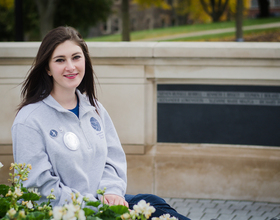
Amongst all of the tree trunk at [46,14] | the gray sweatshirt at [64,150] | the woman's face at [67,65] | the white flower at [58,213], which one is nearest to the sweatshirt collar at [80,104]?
the gray sweatshirt at [64,150]

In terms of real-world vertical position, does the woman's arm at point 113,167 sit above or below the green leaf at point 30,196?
below

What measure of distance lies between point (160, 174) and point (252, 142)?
3.85 feet

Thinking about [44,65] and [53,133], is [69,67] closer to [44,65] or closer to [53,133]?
[44,65]

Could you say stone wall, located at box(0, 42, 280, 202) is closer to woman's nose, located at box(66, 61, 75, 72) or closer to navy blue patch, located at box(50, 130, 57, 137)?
woman's nose, located at box(66, 61, 75, 72)

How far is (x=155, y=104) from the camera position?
4.56 meters

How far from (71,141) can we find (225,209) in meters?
2.57

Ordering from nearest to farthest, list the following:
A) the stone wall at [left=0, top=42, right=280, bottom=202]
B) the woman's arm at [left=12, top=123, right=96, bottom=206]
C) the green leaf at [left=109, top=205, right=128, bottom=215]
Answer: the green leaf at [left=109, top=205, right=128, bottom=215], the woman's arm at [left=12, top=123, right=96, bottom=206], the stone wall at [left=0, top=42, right=280, bottom=202]

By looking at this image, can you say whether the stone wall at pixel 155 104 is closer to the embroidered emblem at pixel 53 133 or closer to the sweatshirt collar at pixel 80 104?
the sweatshirt collar at pixel 80 104

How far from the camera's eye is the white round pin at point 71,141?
2.17 metres

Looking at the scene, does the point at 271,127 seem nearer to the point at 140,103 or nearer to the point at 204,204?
the point at 204,204

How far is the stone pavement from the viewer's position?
398cm

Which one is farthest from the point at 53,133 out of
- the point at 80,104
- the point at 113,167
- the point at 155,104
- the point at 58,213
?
the point at 155,104

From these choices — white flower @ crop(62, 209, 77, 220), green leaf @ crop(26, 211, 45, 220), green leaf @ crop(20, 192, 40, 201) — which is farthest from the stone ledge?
white flower @ crop(62, 209, 77, 220)

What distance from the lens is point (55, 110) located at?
7.36 feet
